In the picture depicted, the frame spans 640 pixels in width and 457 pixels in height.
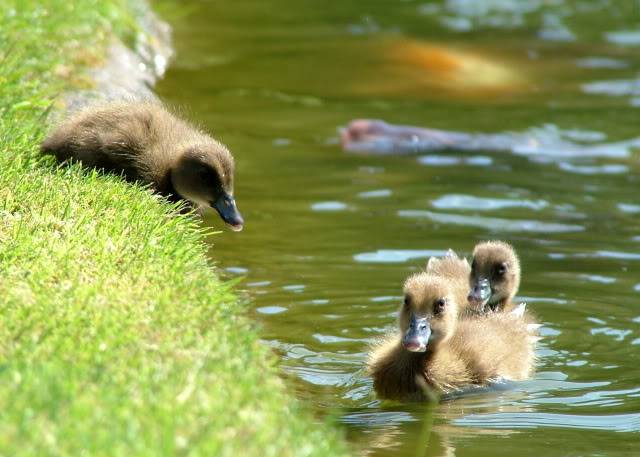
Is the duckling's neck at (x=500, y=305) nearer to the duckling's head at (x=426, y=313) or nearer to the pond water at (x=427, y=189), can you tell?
the pond water at (x=427, y=189)

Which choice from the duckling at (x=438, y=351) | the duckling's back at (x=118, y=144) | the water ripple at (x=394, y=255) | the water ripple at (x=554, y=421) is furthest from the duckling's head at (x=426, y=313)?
the water ripple at (x=394, y=255)

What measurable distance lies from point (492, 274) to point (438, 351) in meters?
0.97

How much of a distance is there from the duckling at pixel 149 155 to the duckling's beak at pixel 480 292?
1.43m

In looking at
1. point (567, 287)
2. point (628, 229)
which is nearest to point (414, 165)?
point (628, 229)

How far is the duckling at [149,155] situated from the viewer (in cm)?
719

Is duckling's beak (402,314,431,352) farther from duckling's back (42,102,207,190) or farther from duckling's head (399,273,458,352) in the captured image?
duckling's back (42,102,207,190)

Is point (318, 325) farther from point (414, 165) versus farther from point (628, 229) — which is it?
point (414, 165)

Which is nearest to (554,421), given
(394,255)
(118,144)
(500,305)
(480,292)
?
(480,292)

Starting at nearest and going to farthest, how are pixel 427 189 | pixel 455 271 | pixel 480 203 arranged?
1. pixel 455 271
2. pixel 480 203
3. pixel 427 189

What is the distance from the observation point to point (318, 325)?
7605 millimetres

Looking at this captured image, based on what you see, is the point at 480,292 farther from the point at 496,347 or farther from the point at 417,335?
the point at 417,335

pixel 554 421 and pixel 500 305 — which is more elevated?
pixel 554 421

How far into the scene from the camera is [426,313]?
6.69 meters

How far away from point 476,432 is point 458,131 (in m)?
6.98
